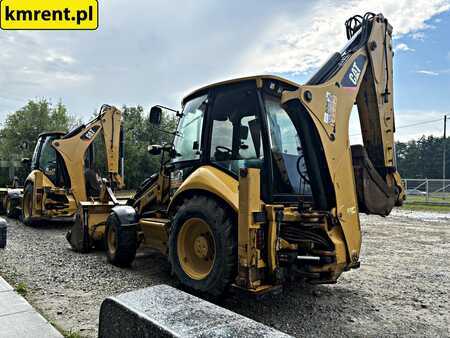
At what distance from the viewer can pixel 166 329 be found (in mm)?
2197

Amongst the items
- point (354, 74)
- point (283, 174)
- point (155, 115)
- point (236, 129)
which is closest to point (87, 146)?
point (155, 115)

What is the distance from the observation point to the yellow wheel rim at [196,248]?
13.7 ft

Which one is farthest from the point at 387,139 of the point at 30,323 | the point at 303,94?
the point at 30,323

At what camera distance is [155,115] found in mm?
5414

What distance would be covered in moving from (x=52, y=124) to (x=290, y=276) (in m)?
32.2

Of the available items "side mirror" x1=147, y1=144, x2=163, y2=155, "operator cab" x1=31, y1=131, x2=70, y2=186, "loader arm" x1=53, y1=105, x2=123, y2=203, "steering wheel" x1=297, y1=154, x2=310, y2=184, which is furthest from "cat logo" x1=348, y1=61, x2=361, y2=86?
"operator cab" x1=31, y1=131, x2=70, y2=186

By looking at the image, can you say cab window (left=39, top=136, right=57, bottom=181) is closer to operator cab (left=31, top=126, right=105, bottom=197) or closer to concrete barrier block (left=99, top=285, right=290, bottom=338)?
operator cab (left=31, top=126, right=105, bottom=197)

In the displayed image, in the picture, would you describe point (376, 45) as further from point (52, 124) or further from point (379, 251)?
point (52, 124)

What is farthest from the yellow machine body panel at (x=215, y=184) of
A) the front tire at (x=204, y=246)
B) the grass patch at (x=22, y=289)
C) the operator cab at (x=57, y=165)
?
the operator cab at (x=57, y=165)

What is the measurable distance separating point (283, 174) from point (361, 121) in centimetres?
140

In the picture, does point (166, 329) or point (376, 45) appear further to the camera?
point (376, 45)

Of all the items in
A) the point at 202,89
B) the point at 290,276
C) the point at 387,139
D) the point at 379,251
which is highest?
the point at 202,89

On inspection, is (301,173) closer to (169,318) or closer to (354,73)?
(354,73)

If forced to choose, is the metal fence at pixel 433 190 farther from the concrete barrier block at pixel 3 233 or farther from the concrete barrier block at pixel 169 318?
the concrete barrier block at pixel 169 318
